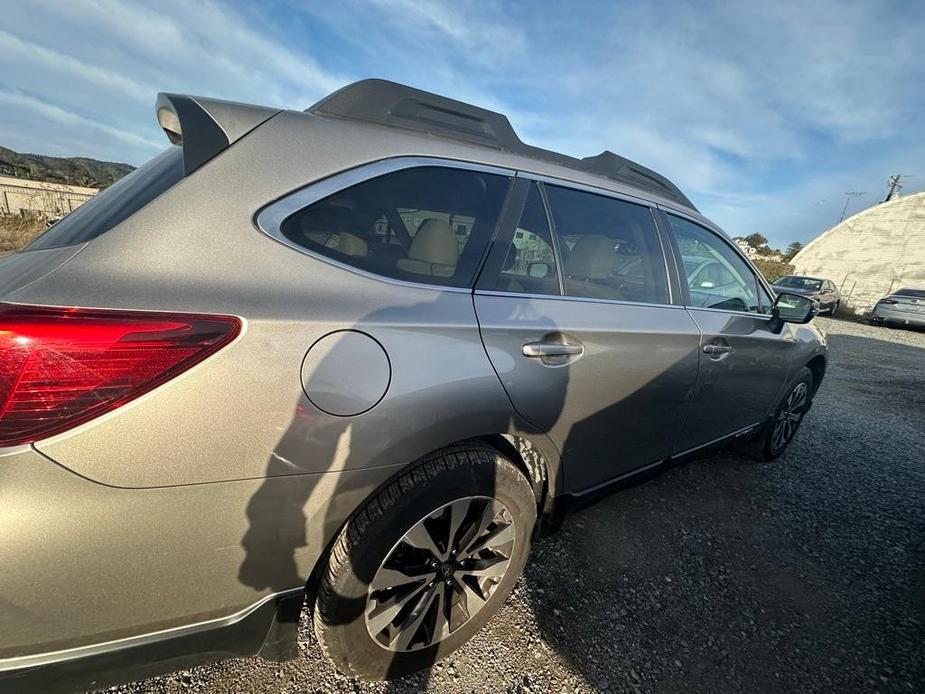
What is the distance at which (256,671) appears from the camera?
1530 mm

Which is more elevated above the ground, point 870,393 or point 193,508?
point 193,508

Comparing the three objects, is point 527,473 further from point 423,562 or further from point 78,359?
point 78,359

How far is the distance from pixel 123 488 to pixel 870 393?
813cm

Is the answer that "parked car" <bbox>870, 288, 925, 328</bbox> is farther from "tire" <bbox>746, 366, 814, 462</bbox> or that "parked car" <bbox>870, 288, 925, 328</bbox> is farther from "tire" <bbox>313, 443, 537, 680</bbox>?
"tire" <bbox>313, 443, 537, 680</bbox>

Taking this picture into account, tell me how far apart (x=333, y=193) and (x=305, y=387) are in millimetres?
571

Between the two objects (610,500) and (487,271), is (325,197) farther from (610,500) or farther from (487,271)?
(610,500)

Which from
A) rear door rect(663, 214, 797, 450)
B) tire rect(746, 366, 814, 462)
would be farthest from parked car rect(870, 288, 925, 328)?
rear door rect(663, 214, 797, 450)

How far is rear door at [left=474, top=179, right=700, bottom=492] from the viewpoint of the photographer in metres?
1.51

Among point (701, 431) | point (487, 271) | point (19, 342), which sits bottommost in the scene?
point (701, 431)

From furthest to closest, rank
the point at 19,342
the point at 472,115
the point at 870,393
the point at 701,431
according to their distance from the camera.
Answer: the point at 870,393 → the point at 701,431 → the point at 472,115 → the point at 19,342

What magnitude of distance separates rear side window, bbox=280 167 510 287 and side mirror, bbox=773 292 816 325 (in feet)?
7.75

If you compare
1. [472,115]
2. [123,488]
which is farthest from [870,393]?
[123,488]

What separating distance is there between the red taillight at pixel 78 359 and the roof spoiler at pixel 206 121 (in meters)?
0.45

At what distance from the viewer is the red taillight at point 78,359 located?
84cm
